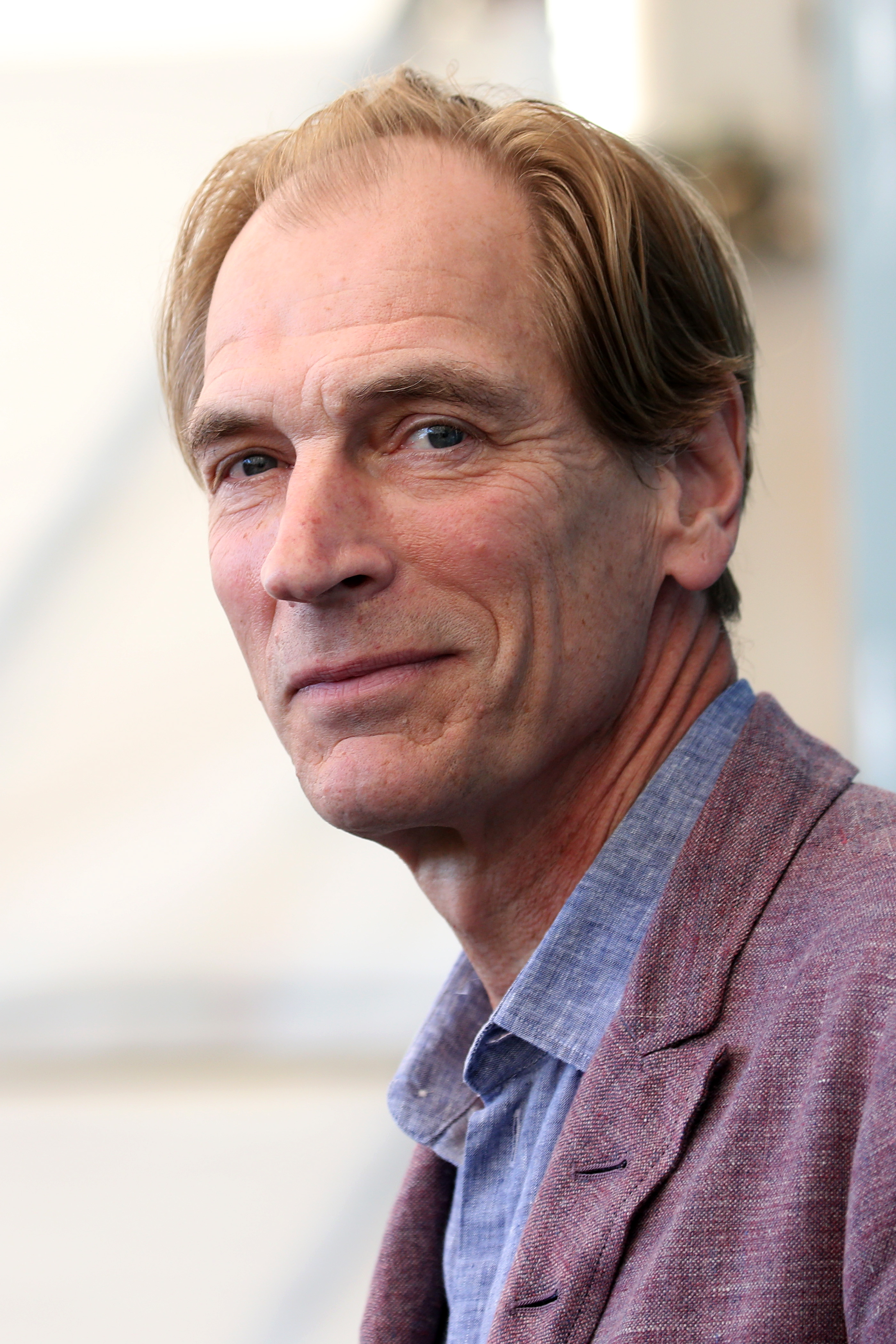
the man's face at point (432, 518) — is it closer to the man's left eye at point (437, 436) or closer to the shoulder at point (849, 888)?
the man's left eye at point (437, 436)

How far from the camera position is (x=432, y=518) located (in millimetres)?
837

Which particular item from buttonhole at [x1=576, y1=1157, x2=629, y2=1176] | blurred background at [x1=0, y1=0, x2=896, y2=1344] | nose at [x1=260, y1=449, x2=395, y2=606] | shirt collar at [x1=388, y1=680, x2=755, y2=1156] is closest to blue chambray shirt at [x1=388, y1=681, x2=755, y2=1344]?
shirt collar at [x1=388, y1=680, x2=755, y2=1156]

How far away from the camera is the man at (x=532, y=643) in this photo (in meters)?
0.72

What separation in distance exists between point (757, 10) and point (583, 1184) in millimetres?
2269

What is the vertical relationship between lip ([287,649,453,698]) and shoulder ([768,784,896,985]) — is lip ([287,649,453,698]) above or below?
above

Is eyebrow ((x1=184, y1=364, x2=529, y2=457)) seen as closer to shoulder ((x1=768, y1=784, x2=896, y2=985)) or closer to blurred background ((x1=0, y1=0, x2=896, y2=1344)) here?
shoulder ((x1=768, y1=784, x2=896, y2=985))

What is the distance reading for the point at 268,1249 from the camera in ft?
7.20

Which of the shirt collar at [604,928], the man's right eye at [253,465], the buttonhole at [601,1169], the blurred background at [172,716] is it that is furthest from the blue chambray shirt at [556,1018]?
the blurred background at [172,716]

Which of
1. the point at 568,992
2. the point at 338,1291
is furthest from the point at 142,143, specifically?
the point at 338,1291

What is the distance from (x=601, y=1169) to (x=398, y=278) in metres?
0.58

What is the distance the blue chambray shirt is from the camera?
2.74 feet

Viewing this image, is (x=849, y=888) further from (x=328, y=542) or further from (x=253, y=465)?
(x=253, y=465)

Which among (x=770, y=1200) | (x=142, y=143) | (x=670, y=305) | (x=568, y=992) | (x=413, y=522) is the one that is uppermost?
(x=142, y=143)

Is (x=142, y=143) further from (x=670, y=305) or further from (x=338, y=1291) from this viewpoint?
(x=338, y=1291)
